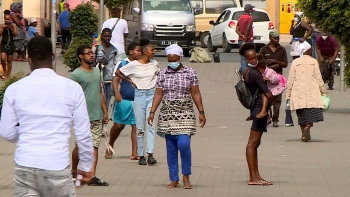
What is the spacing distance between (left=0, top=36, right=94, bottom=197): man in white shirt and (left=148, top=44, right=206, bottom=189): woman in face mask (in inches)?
165

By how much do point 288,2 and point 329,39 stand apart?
2583 centimetres

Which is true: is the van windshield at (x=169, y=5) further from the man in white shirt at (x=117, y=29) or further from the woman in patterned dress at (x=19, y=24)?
the man in white shirt at (x=117, y=29)

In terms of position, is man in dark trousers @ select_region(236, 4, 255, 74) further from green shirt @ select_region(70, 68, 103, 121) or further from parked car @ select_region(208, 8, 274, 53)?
green shirt @ select_region(70, 68, 103, 121)

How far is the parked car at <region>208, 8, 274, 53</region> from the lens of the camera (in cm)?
3067

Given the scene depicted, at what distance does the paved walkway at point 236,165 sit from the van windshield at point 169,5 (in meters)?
12.5

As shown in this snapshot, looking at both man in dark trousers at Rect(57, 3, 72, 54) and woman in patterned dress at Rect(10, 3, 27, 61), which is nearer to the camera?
woman in patterned dress at Rect(10, 3, 27, 61)

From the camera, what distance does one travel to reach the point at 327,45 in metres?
20.7

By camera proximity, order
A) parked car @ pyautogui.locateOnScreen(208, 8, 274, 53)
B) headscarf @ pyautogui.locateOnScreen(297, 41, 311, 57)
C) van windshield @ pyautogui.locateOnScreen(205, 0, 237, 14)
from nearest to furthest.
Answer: headscarf @ pyautogui.locateOnScreen(297, 41, 311, 57), parked car @ pyautogui.locateOnScreen(208, 8, 274, 53), van windshield @ pyautogui.locateOnScreen(205, 0, 237, 14)

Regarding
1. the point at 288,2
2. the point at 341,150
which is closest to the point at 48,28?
the point at 288,2

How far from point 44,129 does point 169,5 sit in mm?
24231

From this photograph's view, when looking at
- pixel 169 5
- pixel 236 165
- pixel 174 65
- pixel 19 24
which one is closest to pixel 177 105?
pixel 174 65

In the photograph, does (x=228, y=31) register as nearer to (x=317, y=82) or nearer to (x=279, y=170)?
(x=317, y=82)

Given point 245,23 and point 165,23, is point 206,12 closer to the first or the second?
point 165,23

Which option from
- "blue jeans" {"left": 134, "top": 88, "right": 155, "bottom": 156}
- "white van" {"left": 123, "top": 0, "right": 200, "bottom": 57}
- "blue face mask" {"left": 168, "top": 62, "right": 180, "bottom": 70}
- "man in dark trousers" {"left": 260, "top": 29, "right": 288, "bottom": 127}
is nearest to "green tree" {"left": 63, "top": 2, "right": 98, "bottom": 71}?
"white van" {"left": 123, "top": 0, "right": 200, "bottom": 57}
